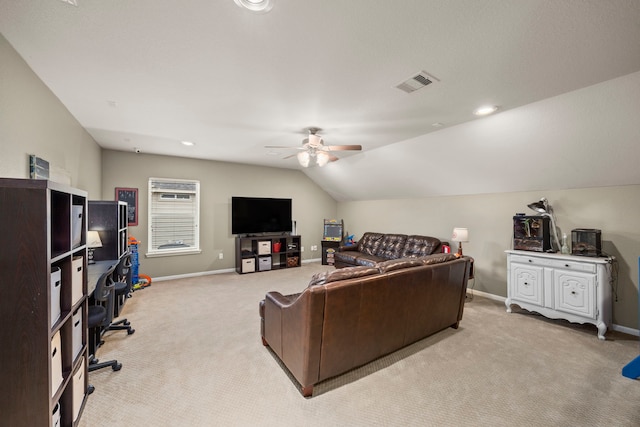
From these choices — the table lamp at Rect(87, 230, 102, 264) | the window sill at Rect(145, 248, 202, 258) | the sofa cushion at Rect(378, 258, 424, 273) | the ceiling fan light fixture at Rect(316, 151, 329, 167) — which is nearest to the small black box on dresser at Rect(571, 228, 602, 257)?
the sofa cushion at Rect(378, 258, 424, 273)

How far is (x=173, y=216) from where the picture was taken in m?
5.34

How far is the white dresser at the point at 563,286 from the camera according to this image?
287 cm

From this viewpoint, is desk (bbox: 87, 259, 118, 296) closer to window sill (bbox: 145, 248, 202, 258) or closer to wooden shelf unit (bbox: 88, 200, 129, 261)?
wooden shelf unit (bbox: 88, 200, 129, 261)

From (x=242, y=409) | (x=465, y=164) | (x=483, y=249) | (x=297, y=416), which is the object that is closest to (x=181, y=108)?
(x=242, y=409)

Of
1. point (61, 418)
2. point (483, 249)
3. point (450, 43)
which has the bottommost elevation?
point (61, 418)

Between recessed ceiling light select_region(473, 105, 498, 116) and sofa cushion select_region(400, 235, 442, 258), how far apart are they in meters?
2.55

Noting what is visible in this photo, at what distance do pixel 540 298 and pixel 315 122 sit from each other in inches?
152

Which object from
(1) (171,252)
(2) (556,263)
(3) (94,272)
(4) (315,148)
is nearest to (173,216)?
(1) (171,252)

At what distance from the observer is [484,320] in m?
3.35

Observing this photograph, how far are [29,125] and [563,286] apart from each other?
6.00 meters

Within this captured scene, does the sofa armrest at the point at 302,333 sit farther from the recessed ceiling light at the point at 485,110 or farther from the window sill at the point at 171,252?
the window sill at the point at 171,252

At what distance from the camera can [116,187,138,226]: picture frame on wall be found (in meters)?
4.80

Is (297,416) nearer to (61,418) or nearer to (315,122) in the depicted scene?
(61,418)

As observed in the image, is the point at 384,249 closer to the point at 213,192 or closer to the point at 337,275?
the point at 337,275
